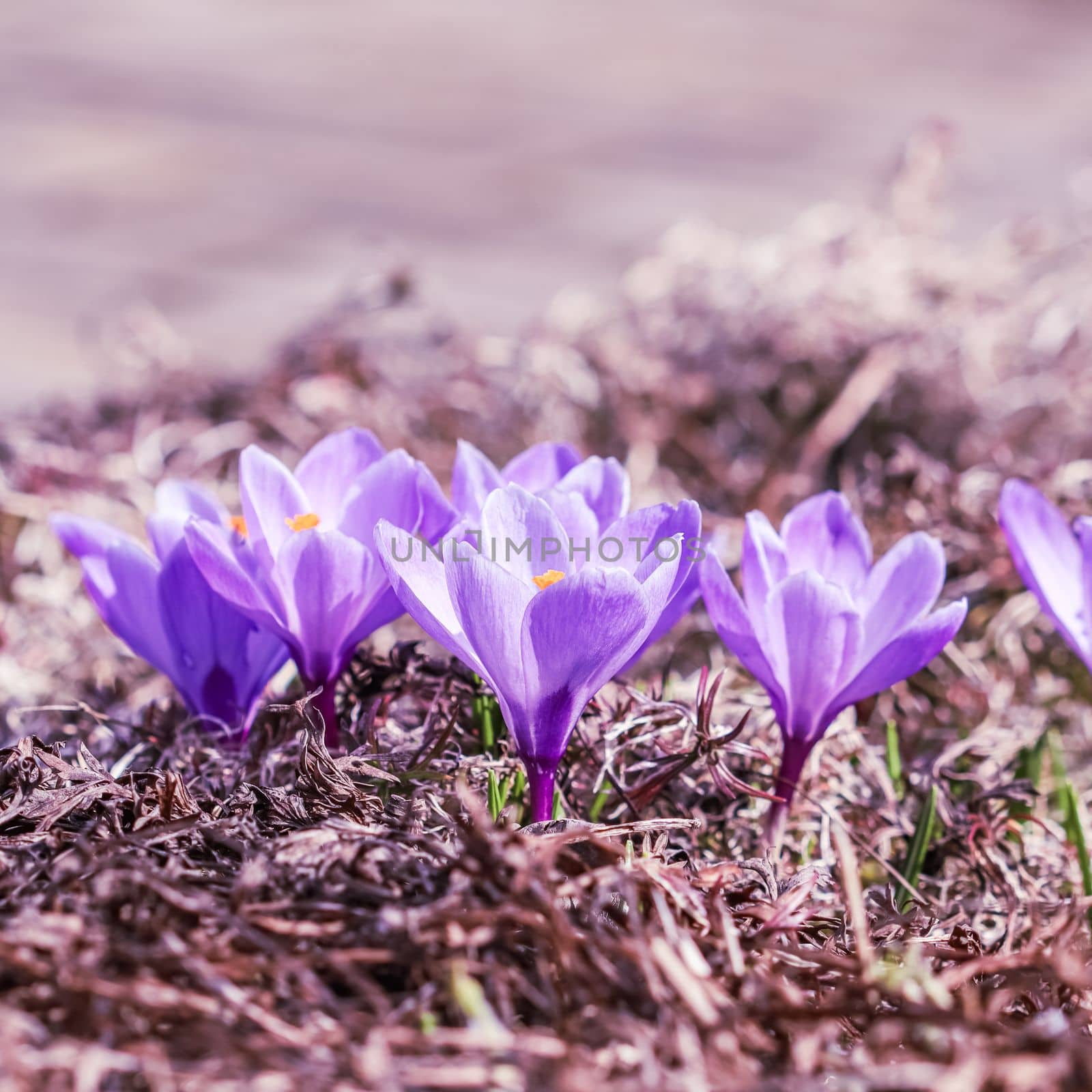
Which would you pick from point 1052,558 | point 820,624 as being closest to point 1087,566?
point 1052,558

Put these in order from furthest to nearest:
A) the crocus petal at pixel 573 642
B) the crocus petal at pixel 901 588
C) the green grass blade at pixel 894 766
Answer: the green grass blade at pixel 894 766
the crocus petal at pixel 901 588
the crocus petal at pixel 573 642

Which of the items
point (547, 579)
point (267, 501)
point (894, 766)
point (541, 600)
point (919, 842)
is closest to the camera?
point (541, 600)

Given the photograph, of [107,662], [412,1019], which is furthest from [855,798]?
[107,662]

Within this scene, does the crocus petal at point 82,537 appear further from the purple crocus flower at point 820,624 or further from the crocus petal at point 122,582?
the purple crocus flower at point 820,624

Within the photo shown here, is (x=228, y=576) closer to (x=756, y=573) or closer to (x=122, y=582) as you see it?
(x=122, y=582)

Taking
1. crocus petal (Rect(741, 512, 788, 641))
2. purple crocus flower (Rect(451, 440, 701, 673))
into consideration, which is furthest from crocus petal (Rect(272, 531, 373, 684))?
crocus petal (Rect(741, 512, 788, 641))

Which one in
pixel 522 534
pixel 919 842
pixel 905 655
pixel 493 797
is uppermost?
pixel 522 534

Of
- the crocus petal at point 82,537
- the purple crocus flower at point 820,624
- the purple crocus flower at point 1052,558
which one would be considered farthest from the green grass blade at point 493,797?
the purple crocus flower at point 1052,558
